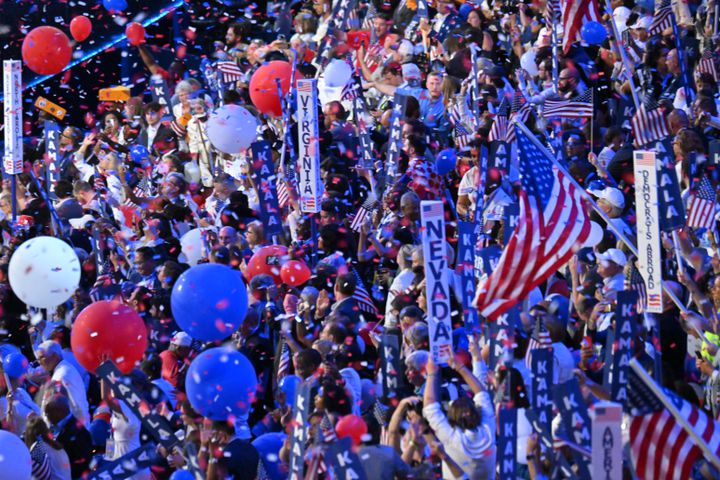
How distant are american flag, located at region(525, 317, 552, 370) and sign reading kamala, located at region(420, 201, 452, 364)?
0.49 meters

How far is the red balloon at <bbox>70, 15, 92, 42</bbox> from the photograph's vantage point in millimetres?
18781

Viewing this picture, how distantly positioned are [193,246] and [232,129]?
1.12 m

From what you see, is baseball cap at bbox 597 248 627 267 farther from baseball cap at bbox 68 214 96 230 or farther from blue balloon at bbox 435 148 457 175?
baseball cap at bbox 68 214 96 230

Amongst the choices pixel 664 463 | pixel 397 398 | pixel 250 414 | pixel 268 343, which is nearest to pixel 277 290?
pixel 268 343

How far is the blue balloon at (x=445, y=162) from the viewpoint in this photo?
44.0 ft

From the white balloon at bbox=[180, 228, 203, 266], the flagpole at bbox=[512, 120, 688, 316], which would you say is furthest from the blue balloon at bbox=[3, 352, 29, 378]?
the flagpole at bbox=[512, 120, 688, 316]

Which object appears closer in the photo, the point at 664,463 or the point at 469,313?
the point at 664,463

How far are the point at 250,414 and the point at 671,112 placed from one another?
4.03m

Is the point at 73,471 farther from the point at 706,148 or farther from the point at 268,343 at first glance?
the point at 706,148

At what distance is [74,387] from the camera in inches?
440

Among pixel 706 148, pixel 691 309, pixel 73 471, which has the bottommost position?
pixel 73 471

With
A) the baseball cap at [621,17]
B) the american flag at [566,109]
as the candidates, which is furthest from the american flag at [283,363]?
the baseball cap at [621,17]

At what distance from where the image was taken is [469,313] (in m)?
10.5

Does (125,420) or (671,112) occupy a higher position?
(671,112)
